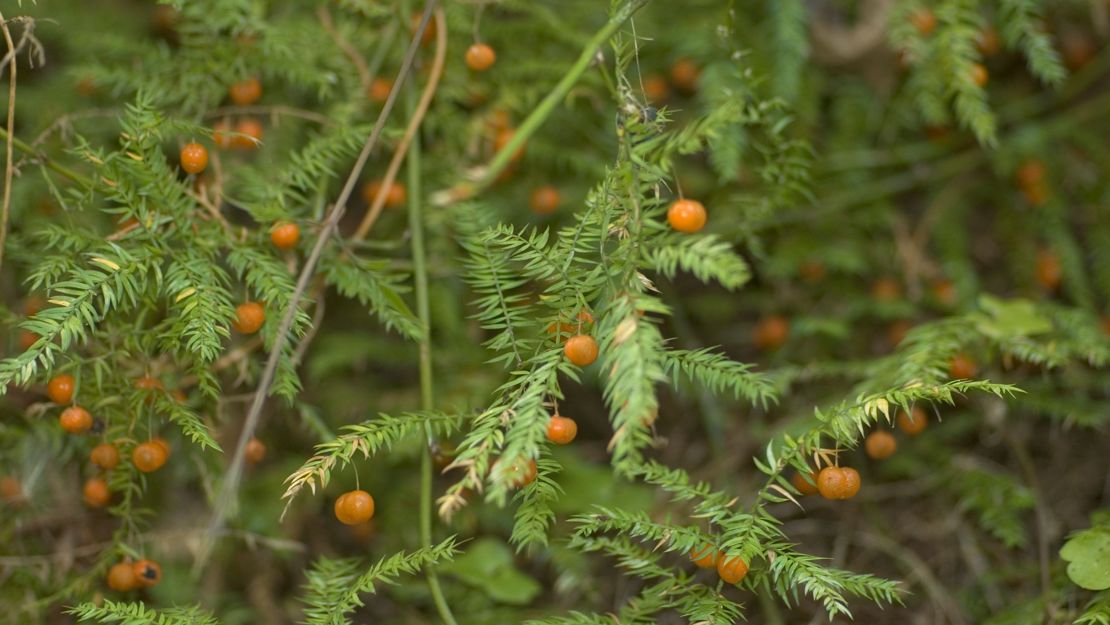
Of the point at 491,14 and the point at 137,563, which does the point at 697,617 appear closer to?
the point at 137,563

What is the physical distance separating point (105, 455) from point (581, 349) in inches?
40.6

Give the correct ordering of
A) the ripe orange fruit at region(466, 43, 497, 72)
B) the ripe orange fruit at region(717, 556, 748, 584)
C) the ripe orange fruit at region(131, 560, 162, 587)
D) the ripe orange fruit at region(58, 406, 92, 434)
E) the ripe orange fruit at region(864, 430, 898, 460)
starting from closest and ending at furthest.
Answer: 1. the ripe orange fruit at region(717, 556, 748, 584)
2. the ripe orange fruit at region(58, 406, 92, 434)
3. the ripe orange fruit at region(131, 560, 162, 587)
4. the ripe orange fruit at region(864, 430, 898, 460)
5. the ripe orange fruit at region(466, 43, 497, 72)

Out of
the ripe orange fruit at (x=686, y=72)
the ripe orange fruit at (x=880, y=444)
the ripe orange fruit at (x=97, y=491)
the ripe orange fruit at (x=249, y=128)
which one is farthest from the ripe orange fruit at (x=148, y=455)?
the ripe orange fruit at (x=686, y=72)

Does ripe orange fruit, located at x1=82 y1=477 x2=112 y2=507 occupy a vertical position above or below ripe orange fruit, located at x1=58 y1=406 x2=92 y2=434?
below

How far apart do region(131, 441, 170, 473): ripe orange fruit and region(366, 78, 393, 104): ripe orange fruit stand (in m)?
1.07

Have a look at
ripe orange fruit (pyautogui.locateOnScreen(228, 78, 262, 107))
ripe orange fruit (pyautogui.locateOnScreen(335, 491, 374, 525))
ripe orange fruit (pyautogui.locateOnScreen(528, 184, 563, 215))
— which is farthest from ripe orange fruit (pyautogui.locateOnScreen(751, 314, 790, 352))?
ripe orange fruit (pyautogui.locateOnScreen(228, 78, 262, 107))

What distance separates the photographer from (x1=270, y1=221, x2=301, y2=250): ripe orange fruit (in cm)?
188

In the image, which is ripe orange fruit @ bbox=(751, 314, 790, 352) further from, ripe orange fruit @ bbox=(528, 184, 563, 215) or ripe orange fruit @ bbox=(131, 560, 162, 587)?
ripe orange fruit @ bbox=(131, 560, 162, 587)

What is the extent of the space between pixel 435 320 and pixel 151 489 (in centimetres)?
84

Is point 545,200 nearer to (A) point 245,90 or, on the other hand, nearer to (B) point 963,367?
(A) point 245,90

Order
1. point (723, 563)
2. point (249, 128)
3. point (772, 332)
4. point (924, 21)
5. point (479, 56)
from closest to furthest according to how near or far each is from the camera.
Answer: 1. point (723, 563)
2. point (479, 56)
3. point (249, 128)
4. point (924, 21)
5. point (772, 332)

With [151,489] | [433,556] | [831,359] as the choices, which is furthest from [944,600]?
[151,489]

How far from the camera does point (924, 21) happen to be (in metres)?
2.53

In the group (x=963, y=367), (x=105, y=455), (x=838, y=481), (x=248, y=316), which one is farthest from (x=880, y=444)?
(x=105, y=455)
